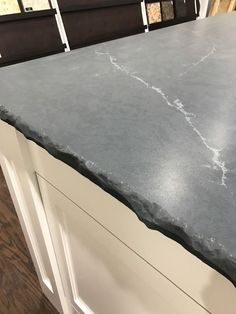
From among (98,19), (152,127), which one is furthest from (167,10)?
(152,127)

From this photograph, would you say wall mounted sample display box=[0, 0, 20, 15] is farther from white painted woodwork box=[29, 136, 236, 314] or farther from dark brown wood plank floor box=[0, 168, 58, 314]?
white painted woodwork box=[29, 136, 236, 314]

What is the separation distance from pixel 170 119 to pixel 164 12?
2241 millimetres

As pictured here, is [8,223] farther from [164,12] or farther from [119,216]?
[164,12]

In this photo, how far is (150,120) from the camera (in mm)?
488

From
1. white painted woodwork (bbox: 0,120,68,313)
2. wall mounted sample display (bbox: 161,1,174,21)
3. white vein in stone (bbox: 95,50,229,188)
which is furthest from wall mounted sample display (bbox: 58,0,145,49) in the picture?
white painted woodwork (bbox: 0,120,68,313)

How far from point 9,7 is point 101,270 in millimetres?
1572

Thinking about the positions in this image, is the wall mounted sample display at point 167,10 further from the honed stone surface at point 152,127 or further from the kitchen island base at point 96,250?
the kitchen island base at point 96,250

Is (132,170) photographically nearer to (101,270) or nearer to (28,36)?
(101,270)

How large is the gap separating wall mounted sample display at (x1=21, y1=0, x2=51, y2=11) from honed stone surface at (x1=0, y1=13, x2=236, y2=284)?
3.50 feet

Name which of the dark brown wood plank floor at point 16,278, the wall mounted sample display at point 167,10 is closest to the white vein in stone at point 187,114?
the dark brown wood plank floor at point 16,278

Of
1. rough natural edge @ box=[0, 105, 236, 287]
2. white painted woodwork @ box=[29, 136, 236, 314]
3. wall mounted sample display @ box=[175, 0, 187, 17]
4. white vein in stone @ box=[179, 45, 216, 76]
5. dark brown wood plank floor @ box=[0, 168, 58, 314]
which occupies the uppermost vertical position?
wall mounted sample display @ box=[175, 0, 187, 17]

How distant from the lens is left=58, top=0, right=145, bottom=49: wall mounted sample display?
1.91 meters

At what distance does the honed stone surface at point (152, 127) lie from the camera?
1.02 ft

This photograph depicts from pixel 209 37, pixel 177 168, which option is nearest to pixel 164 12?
pixel 209 37
